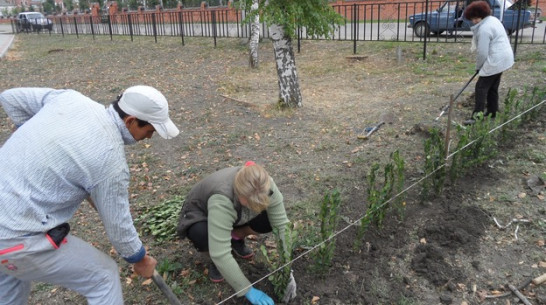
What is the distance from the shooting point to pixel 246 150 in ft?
15.7

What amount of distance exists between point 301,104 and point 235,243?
3.64m

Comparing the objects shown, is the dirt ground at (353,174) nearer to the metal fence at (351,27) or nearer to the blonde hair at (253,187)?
the blonde hair at (253,187)

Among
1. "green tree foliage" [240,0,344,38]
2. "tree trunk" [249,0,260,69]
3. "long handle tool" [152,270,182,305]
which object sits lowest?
"long handle tool" [152,270,182,305]

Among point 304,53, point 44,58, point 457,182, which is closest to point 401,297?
point 457,182

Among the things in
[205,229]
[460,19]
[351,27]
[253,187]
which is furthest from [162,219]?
[460,19]

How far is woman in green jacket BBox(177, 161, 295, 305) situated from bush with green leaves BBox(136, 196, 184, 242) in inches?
24.4

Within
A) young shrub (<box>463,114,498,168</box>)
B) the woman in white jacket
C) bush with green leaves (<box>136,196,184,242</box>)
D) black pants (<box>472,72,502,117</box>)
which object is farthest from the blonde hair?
black pants (<box>472,72,502,117</box>)

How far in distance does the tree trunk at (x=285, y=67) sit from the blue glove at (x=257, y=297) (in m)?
4.00

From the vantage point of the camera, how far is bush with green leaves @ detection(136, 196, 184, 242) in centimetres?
321

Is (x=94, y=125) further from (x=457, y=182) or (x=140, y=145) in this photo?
(x=140, y=145)

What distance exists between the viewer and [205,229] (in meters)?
2.53

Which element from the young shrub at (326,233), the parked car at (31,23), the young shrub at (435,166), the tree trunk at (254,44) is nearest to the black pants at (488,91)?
the young shrub at (435,166)

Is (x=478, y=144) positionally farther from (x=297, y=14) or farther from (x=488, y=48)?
(x=297, y=14)

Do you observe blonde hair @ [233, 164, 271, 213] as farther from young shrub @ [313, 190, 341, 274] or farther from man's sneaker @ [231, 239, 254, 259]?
man's sneaker @ [231, 239, 254, 259]
